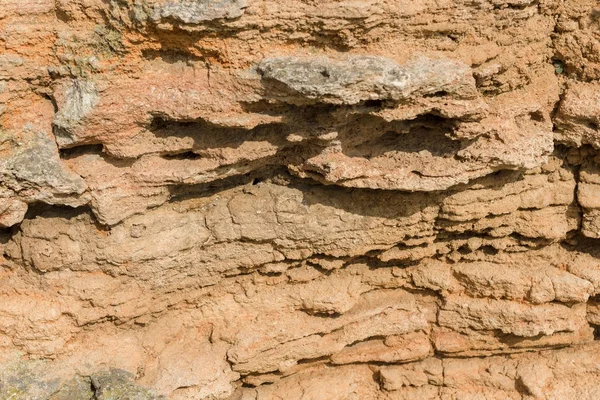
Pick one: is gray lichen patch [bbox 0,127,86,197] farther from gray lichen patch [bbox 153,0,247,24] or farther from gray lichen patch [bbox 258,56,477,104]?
gray lichen patch [bbox 258,56,477,104]

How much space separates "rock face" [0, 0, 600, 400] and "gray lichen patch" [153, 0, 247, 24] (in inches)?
0.5

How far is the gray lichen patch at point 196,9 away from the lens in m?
3.94

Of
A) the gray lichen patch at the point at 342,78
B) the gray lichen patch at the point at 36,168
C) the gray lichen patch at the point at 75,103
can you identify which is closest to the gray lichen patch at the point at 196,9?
the gray lichen patch at the point at 342,78

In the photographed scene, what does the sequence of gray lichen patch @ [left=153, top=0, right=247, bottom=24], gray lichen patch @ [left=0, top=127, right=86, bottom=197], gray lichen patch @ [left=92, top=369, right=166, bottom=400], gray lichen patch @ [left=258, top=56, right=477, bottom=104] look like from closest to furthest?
gray lichen patch @ [left=153, top=0, right=247, bottom=24], gray lichen patch @ [left=258, top=56, right=477, bottom=104], gray lichen patch @ [left=0, top=127, right=86, bottom=197], gray lichen patch @ [left=92, top=369, right=166, bottom=400]

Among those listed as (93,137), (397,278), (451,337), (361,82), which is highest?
(361,82)

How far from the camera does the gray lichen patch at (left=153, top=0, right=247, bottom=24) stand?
394 cm

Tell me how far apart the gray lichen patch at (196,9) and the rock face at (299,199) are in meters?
0.01

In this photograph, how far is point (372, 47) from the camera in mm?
4320

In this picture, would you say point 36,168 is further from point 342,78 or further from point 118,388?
point 342,78

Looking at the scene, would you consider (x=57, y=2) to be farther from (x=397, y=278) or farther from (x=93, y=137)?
(x=397, y=278)

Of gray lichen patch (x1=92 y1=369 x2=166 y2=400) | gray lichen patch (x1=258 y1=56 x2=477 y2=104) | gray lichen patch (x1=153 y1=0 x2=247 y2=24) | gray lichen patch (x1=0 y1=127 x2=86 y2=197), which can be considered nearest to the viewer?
gray lichen patch (x1=153 y1=0 x2=247 y2=24)

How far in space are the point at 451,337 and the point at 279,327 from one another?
4.67ft

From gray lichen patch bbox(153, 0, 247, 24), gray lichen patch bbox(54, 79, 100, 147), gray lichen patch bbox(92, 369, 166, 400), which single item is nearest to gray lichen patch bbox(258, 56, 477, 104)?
gray lichen patch bbox(153, 0, 247, 24)

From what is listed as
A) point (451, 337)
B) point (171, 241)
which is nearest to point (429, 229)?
point (451, 337)
